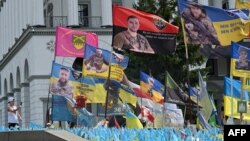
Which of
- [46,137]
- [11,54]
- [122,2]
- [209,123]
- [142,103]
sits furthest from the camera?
[11,54]

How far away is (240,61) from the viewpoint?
2198 centimetres

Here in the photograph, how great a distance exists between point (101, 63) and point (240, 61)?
501 centimetres

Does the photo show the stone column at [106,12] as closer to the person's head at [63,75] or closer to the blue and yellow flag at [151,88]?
the person's head at [63,75]

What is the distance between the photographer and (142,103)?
23406 mm

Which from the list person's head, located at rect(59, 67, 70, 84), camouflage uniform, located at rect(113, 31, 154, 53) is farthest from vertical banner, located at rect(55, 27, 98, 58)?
camouflage uniform, located at rect(113, 31, 154, 53)

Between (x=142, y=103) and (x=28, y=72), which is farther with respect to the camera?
(x=28, y=72)

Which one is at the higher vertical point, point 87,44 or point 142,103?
point 87,44

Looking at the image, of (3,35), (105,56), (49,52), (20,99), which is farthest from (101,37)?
(105,56)

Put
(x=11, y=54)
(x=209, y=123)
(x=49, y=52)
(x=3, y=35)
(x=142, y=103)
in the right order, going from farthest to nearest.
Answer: (x=3, y=35) < (x=11, y=54) < (x=49, y=52) < (x=142, y=103) < (x=209, y=123)

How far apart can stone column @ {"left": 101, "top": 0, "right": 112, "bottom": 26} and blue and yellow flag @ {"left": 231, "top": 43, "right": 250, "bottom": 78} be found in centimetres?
2953

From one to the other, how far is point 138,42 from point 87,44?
10.00 feet

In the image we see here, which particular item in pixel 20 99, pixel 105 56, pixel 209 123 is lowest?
pixel 20 99

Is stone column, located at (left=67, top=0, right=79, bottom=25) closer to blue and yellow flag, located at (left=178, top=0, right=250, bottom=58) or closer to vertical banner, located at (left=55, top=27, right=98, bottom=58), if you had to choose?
vertical banner, located at (left=55, top=27, right=98, bottom=58)

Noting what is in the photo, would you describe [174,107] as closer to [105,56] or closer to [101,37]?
[105,56]
